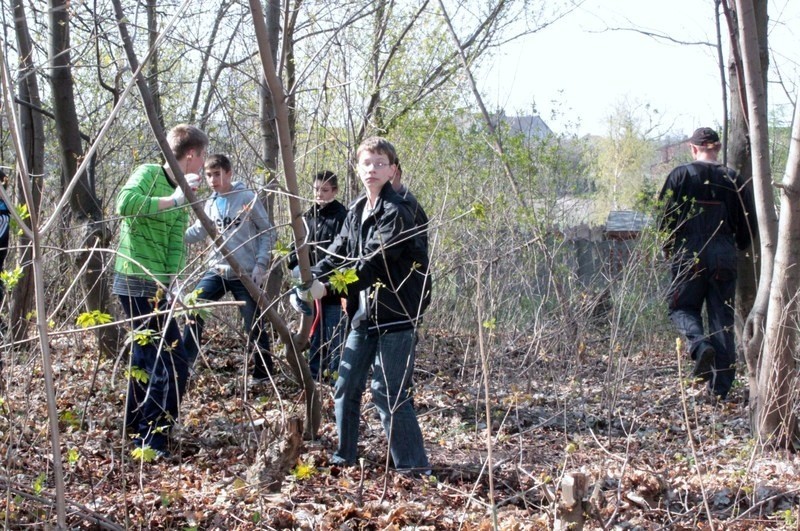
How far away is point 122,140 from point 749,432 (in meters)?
5.97

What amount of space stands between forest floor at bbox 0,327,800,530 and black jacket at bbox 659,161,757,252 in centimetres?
121

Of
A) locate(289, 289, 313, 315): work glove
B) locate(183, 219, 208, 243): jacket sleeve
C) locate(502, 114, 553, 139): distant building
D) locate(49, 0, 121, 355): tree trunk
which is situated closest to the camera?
locate(289, 289, 313, 315): work glove

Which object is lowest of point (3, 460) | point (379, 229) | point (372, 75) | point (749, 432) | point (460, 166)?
point (749, 432)

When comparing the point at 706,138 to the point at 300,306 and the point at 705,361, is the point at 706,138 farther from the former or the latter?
the point at 300,306

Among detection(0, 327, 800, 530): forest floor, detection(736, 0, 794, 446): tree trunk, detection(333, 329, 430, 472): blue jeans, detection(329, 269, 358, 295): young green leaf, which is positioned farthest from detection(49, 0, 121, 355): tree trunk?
detection(736, 0, 794, 446): tree trunk

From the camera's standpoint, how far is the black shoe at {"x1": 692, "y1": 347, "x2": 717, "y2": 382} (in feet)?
20.9

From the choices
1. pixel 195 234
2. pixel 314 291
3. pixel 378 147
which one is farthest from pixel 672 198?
pixel 314 291

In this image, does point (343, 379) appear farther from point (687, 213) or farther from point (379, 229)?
point (687, 213)

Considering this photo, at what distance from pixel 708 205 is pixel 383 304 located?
346 centimetres

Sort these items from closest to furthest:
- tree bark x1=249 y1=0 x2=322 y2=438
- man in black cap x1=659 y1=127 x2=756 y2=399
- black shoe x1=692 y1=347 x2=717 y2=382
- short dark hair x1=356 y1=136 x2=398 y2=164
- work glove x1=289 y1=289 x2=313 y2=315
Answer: tree bark x1=249 y1=0 x2=322 y2=438 → short dark hair x1=356 y1=136 x2=398 y2=164 → work glove x1=289 y1=289 x2=313 y2=315 → black shoe x1=692 y1=347 x2=717 y2=382 → man in black cap x1=659 y1=127 x2=756 y2=399

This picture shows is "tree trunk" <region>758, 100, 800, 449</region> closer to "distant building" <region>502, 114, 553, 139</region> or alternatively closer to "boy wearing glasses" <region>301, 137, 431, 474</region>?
"boy wearing glasses" <region>301, 137, 431, 474</region>

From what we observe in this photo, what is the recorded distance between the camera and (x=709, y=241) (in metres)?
6.54

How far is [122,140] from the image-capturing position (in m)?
8.20

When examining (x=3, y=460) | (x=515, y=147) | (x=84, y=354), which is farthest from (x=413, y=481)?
(x=515, y=147)
